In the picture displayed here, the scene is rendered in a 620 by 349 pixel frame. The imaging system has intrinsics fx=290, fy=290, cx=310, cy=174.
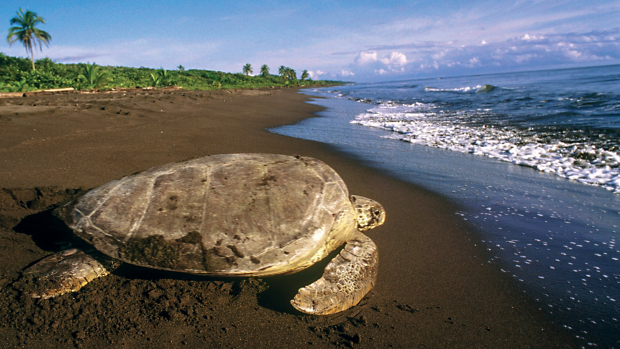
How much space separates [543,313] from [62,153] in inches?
241

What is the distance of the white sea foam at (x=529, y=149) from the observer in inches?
183

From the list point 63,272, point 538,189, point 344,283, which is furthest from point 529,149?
point 63,272

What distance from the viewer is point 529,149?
6070 millimetres

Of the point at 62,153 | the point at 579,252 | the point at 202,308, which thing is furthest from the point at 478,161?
the point at 62,153

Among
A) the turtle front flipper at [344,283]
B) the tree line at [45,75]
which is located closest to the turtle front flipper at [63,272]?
the turtle front flipper at [344,283]

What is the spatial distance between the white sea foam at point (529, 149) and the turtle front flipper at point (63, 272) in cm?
610

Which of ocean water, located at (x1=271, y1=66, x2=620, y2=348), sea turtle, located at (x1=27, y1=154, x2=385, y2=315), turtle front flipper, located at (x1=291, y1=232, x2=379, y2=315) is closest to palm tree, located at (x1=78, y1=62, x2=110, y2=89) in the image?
ocean water, located at (x1=271, y1=66, x2=620, y2=348)

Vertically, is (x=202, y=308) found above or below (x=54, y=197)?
below

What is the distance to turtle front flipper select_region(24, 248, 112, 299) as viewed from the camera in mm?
1987

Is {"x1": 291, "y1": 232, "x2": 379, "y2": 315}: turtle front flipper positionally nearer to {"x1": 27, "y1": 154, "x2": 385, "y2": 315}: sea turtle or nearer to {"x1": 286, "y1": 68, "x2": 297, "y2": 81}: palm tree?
{"x1": 27, "y1": 154, "x2": 385, "y2": 315}: sea turtle

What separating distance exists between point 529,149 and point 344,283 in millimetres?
5998

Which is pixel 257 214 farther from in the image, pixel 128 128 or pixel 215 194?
pixel 128 128

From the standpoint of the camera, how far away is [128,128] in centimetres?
647

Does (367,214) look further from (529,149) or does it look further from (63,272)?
(529,149)
